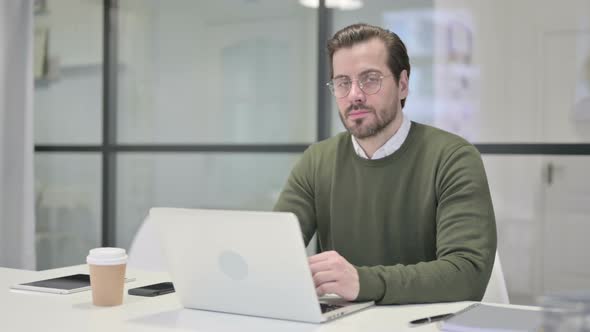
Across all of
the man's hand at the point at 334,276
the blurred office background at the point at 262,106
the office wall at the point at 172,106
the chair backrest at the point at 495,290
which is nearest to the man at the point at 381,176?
the chair backrest at the point at 495,290

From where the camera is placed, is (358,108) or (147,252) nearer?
(358,108)

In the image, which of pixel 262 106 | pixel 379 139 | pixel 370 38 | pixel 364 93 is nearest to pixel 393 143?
pixel 379 139

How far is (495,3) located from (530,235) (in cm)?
95

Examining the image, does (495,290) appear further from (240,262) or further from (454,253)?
(240,262)

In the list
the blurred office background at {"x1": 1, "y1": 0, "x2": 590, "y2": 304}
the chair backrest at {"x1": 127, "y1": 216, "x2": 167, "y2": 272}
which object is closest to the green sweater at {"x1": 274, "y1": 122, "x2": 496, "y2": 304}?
the chair backrest at {"x1": 127, "y1": 216, "x2": 167, "y2": 272}

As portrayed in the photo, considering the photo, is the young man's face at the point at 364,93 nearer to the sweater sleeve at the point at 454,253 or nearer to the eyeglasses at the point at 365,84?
the eyeglasses at the point at 365,84

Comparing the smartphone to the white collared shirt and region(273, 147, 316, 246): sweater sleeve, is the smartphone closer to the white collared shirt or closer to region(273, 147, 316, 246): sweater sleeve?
region(273, 147, 316, 246): sweater sleeve

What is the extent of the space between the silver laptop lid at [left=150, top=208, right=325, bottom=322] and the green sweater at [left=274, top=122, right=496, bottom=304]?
276 millimetres

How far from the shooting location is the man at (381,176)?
1800mm

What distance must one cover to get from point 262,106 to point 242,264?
7.03ft

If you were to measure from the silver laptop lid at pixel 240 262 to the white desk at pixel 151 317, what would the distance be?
30 millimetres

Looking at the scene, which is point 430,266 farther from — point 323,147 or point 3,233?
point 3,233

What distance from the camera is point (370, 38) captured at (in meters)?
1.99

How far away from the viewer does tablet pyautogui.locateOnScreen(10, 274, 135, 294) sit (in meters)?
1.62
